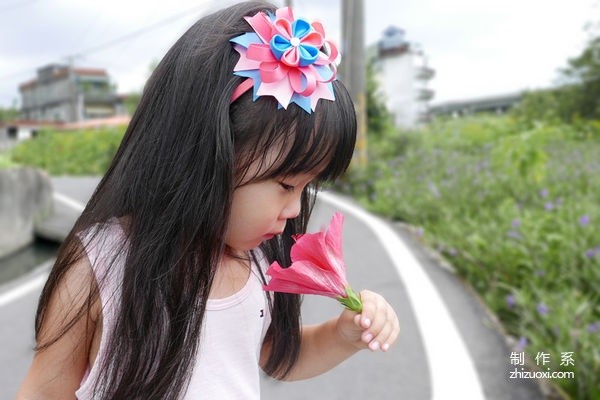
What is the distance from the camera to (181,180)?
3.54ft

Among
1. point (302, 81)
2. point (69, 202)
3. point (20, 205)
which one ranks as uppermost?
point (69, 202)

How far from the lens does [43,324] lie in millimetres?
1099

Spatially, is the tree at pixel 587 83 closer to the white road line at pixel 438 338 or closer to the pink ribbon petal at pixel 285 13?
the white road line at pixel 438 338

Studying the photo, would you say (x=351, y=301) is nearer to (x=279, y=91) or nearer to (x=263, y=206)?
(x=263, y=206)

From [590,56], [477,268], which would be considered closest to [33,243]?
[477,268]

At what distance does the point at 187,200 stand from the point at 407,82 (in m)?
30.0

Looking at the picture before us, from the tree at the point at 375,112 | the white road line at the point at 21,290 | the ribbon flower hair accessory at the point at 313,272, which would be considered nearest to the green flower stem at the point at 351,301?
the ribbon flower hair accessory at the point at 313,272

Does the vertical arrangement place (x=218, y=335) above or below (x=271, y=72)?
below

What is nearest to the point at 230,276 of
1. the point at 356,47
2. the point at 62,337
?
the point at 62,337

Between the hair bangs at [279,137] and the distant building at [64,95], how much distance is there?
56964 mm

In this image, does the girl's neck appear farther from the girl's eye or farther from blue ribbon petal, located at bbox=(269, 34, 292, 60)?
blue ribbon petal, located at bbox=(269, 34, 292, 60)

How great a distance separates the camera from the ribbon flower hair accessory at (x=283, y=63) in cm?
103

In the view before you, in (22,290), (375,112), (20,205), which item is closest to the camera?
(22,290)

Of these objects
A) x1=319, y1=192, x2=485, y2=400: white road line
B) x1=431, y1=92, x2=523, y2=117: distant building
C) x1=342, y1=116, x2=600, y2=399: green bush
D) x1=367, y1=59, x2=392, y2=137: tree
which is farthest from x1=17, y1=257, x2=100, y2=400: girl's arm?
x1=431, y1=92, x2=523, y2=117: distant building
